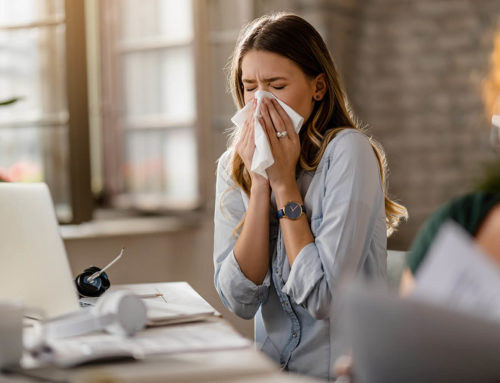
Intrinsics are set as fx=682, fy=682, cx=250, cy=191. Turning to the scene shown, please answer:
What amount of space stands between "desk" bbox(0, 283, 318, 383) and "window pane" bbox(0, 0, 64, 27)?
91.5 inches

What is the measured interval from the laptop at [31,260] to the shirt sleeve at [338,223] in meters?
0.45

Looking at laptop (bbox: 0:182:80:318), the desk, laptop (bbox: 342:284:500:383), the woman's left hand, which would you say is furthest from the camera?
the woman's left hand

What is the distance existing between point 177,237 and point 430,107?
71.3 inches

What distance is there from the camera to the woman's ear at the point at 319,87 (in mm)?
1535

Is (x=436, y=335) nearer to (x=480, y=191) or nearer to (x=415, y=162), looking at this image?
(x=480, y=191)

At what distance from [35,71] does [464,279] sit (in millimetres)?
2559

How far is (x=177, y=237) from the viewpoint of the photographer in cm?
A: 316

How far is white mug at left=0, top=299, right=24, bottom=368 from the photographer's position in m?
0.85

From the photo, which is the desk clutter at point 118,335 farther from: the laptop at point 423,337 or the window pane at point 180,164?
the window pane at point 180,164

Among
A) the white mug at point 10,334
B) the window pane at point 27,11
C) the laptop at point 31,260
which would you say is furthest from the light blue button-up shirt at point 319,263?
the window pane at point 27,11

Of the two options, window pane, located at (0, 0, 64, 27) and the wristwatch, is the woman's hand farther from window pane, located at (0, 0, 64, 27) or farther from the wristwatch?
window pane, located at (0, 0, 64, 27)

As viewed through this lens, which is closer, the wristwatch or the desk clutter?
the desk clutter

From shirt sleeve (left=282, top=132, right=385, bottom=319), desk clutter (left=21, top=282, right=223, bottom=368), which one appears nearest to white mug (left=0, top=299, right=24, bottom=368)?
desk clutter (left=21, top=282, right=223, bottom=368)

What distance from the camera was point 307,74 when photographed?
4.95 feet
